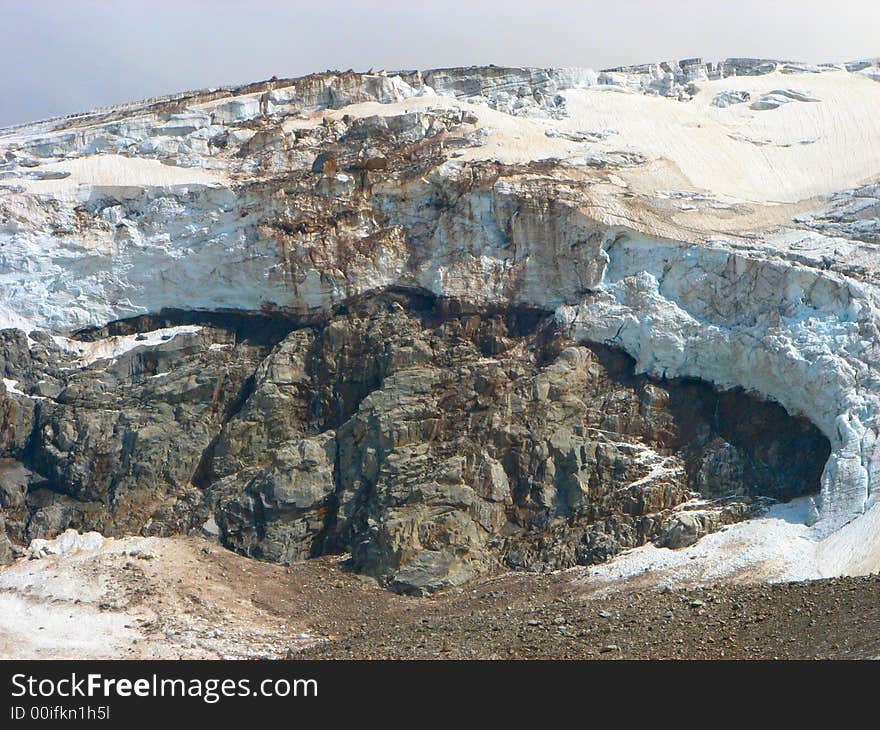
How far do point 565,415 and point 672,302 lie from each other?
4968mm

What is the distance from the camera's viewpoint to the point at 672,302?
42.0 m

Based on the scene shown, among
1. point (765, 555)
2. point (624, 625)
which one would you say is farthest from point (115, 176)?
point (765, 555)

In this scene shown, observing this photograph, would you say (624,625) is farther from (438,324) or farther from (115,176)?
(115,176)

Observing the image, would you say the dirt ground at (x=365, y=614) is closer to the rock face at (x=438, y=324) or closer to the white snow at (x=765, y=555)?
the white snow at (x=765, y=555)

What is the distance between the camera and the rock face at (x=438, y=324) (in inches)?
1545

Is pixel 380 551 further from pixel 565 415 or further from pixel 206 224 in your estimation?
pixel 206 224

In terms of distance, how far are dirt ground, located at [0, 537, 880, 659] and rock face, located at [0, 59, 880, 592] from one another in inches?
58.2

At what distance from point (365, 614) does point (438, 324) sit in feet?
37.2

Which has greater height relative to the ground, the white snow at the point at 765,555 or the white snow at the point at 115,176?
the white snow at the point at 115,176

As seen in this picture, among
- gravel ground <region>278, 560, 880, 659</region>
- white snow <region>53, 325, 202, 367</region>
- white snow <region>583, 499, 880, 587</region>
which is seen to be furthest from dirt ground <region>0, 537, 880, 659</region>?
white snow <region>53, 325, 202, 367</region>

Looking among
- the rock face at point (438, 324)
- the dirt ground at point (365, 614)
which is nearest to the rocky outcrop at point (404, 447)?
the rock face at point (438, 324)

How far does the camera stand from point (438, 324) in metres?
44.3

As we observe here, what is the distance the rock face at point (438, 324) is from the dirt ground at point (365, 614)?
1.48m

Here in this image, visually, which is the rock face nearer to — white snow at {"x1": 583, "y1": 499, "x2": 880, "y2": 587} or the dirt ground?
white snow at {"x1": 583, "y1": 499, "x2": 880, "y2": 587}
